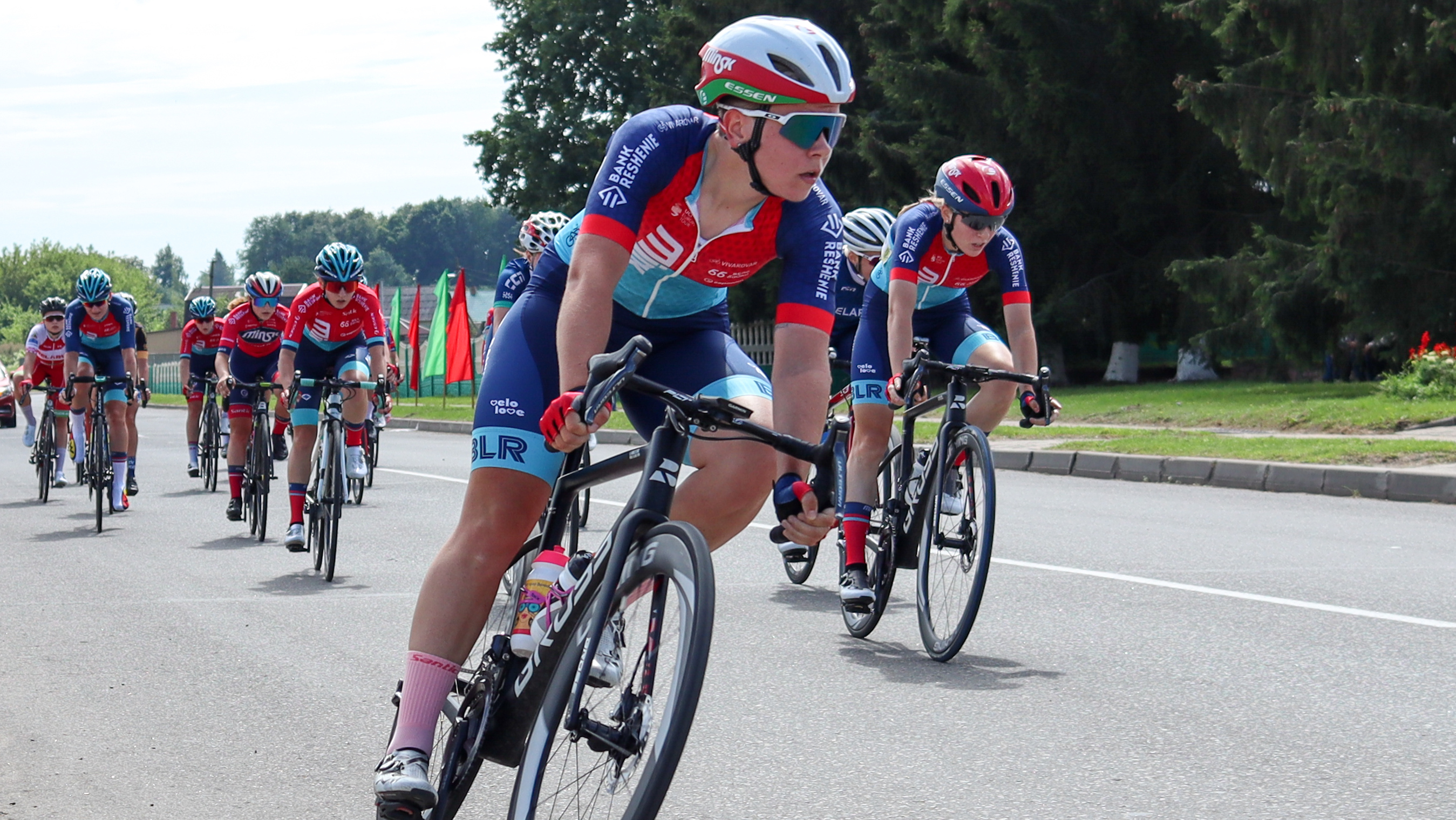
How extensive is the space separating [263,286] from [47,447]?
381 centimetres

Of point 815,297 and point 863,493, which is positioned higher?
point 815,297

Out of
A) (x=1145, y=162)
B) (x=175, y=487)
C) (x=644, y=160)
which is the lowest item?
(x=175, y=487)

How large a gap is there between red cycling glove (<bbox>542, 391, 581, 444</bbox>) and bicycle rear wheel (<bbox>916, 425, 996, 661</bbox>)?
334 centimetres

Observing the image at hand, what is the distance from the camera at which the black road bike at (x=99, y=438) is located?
41.3ft

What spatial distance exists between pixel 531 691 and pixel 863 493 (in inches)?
162

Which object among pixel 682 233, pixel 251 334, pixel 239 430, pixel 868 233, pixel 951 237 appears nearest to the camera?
pixel 682 233

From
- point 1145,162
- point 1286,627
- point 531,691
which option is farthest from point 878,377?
point 1145,162

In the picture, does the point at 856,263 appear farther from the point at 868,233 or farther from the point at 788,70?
the point at 788,70

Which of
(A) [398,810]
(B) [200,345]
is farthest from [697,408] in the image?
(B) [200,345]

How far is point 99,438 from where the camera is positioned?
1281 centimetres

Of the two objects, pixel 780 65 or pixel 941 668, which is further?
pixel 941 668

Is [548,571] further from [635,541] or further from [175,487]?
[175,487]

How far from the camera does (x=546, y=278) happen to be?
13.6ft

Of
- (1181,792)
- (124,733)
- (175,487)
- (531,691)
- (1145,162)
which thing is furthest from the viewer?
(1145,162)
